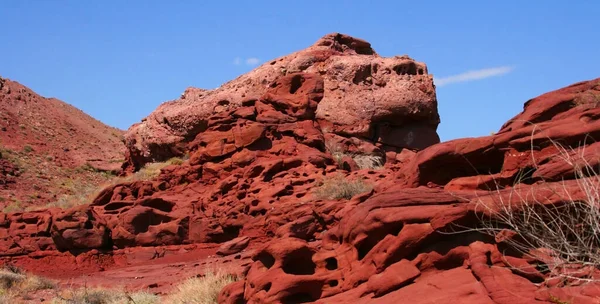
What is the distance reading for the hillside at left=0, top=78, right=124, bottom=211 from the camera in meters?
37.6

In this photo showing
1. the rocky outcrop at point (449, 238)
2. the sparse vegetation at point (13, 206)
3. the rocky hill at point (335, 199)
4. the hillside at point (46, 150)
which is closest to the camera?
the rocky outcrop at point (449, 238)

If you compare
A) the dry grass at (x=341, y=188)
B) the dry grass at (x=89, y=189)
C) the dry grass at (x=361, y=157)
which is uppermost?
the dry grass at (x=89, y=189)

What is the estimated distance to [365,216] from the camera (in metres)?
9.65

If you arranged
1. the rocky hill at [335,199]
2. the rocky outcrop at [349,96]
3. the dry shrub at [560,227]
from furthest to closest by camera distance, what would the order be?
the rocky outcrop at [349,96], the rocky hill at [335,199], the dry shrub at [560,227]

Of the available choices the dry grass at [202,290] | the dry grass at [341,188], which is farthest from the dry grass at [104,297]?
the dry grass at [341,188]

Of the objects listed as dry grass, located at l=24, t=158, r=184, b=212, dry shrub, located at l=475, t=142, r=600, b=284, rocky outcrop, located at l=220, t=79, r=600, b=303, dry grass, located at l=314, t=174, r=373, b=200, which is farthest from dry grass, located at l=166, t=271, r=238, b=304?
dry grass, located at l=24, t=158, r=184, b=212

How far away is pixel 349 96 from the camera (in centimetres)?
2583

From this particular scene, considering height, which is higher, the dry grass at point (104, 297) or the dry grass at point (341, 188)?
the dry grass at point (341, 188)

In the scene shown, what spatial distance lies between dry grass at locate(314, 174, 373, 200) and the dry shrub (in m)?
8.48

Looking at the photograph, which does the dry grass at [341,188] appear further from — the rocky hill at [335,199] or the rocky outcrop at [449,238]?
the rocky outcrop at [449,238]

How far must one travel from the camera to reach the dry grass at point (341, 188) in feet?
54.6

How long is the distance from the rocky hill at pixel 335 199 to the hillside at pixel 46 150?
6.97 m

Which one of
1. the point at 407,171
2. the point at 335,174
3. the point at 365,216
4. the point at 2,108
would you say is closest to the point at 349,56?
the point at 335,174

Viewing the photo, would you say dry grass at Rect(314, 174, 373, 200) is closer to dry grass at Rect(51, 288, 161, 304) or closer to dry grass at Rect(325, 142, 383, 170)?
dry grass at Rect(51, 288, 161, 304)
